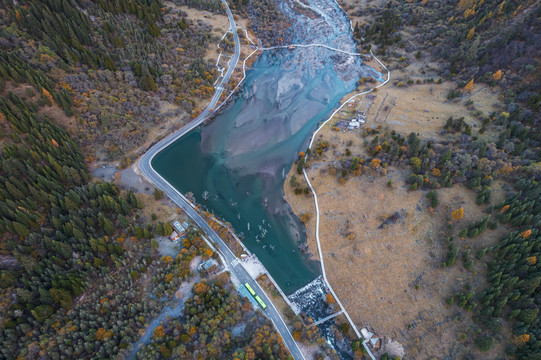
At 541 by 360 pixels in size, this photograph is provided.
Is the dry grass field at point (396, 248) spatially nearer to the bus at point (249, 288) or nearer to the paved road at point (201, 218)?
the paved road at point (201, 218)

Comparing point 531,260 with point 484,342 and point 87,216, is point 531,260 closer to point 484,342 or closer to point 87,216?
point 484,342

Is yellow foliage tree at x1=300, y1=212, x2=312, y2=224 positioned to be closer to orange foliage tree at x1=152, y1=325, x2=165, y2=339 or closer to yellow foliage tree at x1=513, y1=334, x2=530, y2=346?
orange foliage tree at x1=152, y1=325, x2=165, y2=339

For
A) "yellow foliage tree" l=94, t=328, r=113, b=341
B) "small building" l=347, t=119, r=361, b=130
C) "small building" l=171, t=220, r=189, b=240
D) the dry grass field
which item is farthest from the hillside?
"yellow foliage tree" l=94, t=328, r=113, b=341

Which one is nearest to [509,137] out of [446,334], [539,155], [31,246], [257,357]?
[539,155]

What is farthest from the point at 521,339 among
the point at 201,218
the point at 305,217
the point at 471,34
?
the point at 471,34

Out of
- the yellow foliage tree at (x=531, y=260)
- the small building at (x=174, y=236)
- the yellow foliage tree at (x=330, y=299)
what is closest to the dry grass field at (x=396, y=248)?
the yellow foliage tree at (x=330, y=299)

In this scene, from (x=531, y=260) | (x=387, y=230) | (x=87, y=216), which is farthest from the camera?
(x=387, y=230)
